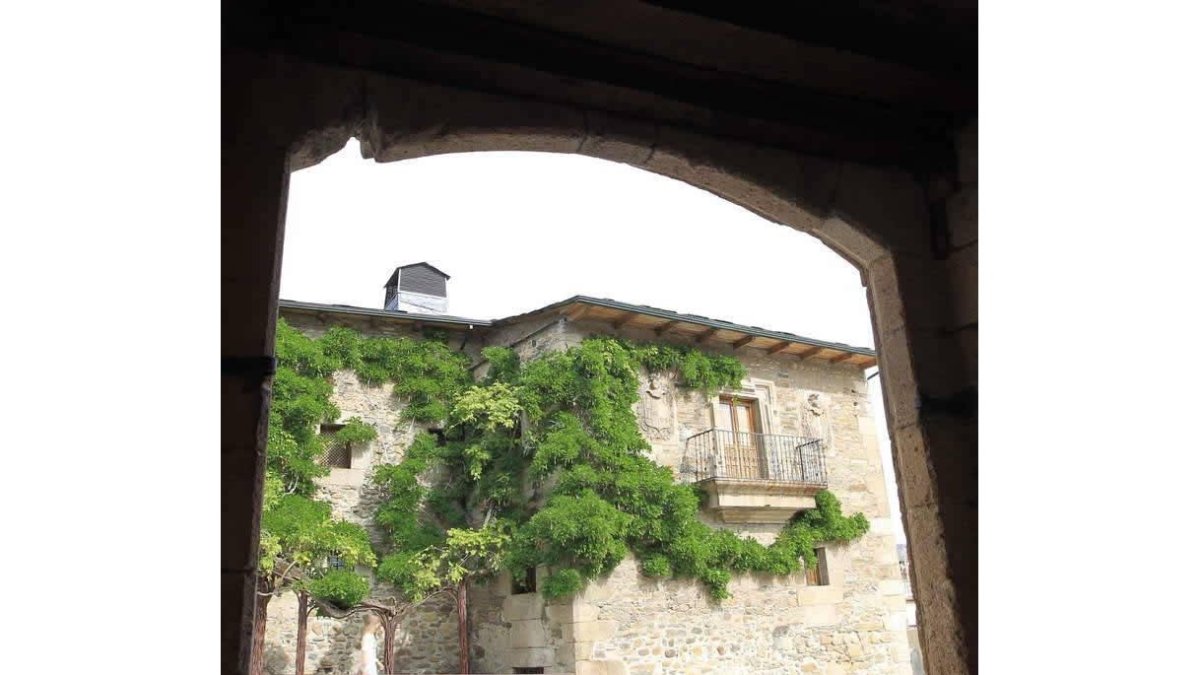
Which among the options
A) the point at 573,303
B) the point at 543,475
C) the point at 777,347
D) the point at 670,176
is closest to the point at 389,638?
the point at 543,475

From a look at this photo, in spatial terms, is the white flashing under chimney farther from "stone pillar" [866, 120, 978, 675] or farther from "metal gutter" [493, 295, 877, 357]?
"stone pillar" [866, 120, 978, 675]

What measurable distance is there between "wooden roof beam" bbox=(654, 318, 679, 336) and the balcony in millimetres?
1452

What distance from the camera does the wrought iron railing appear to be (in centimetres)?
1139

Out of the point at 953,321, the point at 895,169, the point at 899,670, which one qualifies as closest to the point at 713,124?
the point at 895,169

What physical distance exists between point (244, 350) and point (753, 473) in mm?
10120

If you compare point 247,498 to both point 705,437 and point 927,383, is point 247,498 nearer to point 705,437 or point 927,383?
point 927,383

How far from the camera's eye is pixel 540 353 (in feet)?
→ 37.8

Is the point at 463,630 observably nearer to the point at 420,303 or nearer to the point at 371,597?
the point at 371,597

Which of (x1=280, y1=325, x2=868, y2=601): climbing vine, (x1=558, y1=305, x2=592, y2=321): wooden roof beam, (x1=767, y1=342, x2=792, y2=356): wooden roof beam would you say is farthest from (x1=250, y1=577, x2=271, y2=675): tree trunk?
(x1=767, y1=342, x2=792, y2=356): wooden roof beam

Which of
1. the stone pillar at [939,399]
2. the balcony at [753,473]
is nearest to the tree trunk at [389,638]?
the balcony at [753,473]

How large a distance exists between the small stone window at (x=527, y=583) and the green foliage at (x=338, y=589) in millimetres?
1777

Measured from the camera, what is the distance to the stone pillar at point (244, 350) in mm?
1875

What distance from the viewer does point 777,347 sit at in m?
12.4

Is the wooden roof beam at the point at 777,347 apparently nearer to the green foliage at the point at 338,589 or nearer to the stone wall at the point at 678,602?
the stone wall at the point at 678,602
